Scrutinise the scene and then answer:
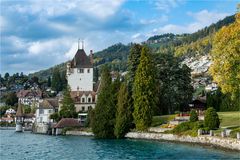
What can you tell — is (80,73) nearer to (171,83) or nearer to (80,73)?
(80,73)

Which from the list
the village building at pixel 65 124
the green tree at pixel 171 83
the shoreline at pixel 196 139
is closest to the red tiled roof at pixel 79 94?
the village building at pixel 65 124

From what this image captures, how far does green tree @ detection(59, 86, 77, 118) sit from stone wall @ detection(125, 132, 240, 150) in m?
28.0

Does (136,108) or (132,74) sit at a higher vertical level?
(132,74)

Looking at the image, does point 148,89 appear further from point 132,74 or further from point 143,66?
point 132,74

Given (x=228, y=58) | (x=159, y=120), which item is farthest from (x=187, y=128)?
(x=228, y=58)

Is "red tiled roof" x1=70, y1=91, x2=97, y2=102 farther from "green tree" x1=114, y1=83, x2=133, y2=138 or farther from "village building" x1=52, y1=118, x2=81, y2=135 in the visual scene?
"green tree" x1=114, y1=83, x2=133, y2=138

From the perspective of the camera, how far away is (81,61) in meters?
101

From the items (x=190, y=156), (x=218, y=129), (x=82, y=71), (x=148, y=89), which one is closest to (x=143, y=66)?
(x=148, y=89)

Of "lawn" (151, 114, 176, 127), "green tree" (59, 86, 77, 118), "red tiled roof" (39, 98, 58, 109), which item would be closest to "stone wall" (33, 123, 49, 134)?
"green tree" (59, 86, 77, 118)

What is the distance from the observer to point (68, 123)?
261ft

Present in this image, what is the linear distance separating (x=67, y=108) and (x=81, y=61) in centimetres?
1582

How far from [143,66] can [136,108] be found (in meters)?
6.17

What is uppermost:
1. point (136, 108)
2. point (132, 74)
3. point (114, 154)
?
point (132, 74)

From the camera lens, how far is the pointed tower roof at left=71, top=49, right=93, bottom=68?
99938 millimetres
